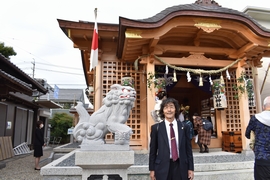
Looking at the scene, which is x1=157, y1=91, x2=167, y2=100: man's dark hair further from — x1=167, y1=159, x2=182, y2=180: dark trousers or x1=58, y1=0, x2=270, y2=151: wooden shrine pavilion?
x1=167, y1=159, x2=182, y2=180: dark trousers

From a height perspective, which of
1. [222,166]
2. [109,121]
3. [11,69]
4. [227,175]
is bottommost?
[227,175]

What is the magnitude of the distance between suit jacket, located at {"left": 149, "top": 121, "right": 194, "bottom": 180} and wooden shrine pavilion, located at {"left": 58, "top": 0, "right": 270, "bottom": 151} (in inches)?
145

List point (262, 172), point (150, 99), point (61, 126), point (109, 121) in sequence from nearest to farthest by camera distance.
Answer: point (262, 172) < point (109, 121) < point (150, 99) < point (61, 126)

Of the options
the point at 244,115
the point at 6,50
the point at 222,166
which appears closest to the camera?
the point at 222,166

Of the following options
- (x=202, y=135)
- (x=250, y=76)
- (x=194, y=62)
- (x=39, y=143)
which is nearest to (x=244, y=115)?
(x=202, y=135)

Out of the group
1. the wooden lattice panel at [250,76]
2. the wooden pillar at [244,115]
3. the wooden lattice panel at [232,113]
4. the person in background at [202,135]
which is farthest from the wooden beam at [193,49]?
the person in background at [202,135]

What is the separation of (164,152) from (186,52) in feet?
17.8

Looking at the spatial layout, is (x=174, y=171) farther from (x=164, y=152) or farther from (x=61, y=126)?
(x=61, y=126)

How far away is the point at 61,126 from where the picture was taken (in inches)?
927

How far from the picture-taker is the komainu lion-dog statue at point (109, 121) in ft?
9.87

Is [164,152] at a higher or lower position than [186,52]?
lower

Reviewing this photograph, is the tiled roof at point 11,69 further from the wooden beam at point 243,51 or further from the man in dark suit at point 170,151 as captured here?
the wooden beam at point 243,51

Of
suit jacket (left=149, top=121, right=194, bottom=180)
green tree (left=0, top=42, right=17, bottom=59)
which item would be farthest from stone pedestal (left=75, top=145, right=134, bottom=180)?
green tree (left=0, top=42, right=17, bottom=59)

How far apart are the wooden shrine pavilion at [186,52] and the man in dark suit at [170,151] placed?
366cm
